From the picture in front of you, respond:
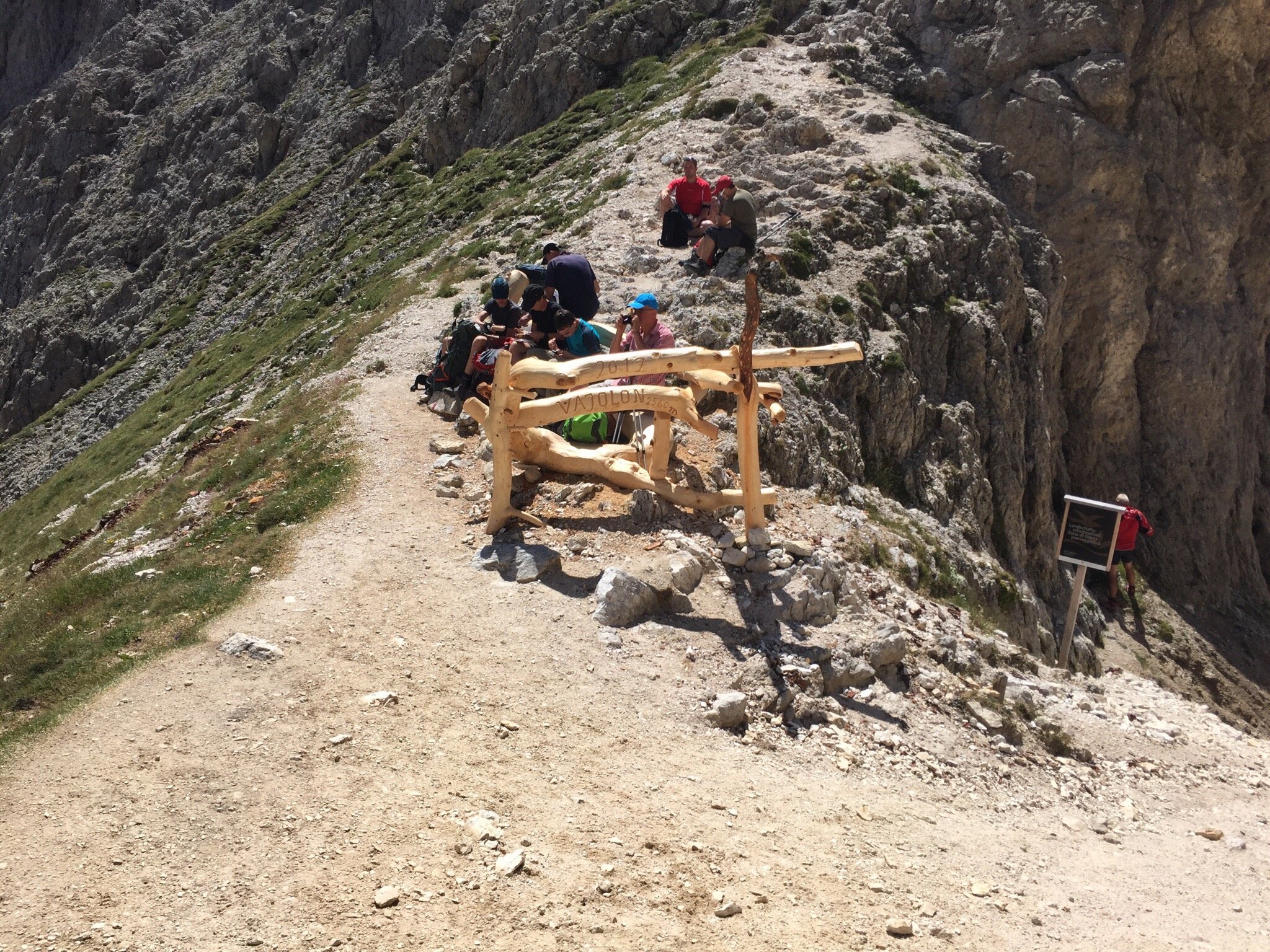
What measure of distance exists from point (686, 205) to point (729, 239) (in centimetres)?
210

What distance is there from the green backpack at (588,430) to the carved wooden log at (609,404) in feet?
7.91

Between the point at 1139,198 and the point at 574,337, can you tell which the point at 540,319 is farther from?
the point at 1139,198

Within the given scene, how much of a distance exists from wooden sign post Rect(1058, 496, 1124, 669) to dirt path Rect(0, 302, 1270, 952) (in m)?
6.21

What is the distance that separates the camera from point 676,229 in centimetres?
2300

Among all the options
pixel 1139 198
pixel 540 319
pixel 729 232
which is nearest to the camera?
pixel 540 319

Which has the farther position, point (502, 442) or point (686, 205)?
point (686, 205)

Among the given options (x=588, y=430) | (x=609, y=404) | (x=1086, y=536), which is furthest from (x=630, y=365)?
(x=1086, y=536)

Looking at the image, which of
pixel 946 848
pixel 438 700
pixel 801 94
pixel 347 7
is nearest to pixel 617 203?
pixel 801 94

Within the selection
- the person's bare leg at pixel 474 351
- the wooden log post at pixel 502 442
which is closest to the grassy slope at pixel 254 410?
the person's bare leg at pixel 474 351

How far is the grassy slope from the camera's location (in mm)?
12211

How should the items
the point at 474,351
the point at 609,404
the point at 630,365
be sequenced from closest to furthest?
the point at 630,365 < the point at 609,404 < the point at 474,351

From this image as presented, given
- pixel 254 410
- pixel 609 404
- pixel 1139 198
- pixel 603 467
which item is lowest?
pixel 254 410

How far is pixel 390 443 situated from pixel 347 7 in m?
58.8

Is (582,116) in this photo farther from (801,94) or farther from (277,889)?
(277,889)
